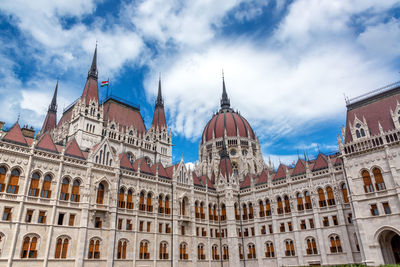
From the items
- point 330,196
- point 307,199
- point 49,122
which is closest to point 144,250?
point 307,199

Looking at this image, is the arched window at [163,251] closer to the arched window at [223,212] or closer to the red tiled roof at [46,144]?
the arched window at [223,212]

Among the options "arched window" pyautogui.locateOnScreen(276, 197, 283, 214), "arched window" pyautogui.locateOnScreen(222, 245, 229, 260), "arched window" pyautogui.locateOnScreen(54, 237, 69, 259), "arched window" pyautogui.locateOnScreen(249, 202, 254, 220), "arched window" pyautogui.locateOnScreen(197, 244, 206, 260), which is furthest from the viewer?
"arched window" pyautogui.locateOnScreen(249, 202, 254, 220)

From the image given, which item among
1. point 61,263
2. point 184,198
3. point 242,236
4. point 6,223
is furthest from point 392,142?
point 6,223

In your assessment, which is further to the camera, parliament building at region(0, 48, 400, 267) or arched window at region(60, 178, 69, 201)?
arched window at region(60, 178, 69, 201)

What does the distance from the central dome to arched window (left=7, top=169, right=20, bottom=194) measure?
4745 centimetres

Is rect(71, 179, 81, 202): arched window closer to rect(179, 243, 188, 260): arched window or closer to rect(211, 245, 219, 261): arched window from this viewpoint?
rect(179, 243, 188, 260): arched window

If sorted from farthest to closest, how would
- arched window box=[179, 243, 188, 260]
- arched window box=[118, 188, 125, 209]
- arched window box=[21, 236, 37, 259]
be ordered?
arched window box=[179, 243, 188, 260], arched window box=[118, 188, 125, 209], arched window box=[21, 236, 37, 259]

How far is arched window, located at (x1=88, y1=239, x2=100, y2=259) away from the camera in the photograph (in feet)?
110

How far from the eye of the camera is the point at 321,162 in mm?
43219

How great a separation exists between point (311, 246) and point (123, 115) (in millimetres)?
36907

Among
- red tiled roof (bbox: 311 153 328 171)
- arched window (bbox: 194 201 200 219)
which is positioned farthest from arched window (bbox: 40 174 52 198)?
red tiled roof (bbox: 311 153 328 171)

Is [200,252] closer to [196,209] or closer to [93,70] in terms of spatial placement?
Result: [196,209]

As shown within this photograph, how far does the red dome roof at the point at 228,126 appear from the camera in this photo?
240 ft

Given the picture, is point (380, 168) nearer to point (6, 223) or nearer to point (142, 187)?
point (142, 187)
